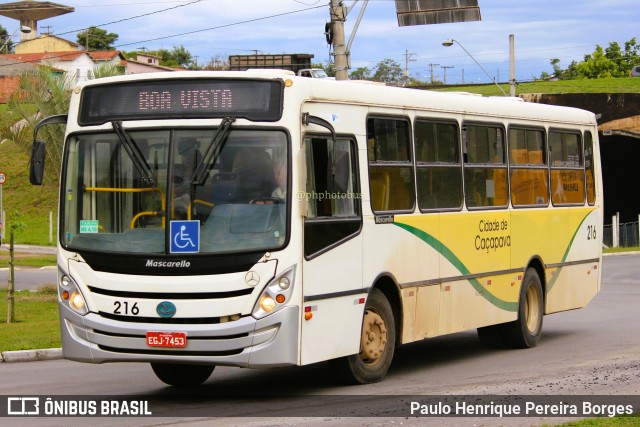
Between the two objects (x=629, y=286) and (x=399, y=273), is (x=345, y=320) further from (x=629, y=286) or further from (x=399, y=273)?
(x=629, y=286)

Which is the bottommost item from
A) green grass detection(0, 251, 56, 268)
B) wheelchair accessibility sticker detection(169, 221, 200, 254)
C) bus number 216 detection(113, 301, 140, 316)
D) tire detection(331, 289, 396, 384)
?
green grass detection(0, 251, 56, 268)

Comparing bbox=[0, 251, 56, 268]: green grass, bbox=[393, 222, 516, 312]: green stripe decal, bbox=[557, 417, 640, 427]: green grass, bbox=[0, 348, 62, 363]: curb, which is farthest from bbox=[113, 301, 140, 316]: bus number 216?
bbox=[0, 251, 56, 268]: green grass

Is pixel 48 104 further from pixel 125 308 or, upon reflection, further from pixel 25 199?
pixel 25 199

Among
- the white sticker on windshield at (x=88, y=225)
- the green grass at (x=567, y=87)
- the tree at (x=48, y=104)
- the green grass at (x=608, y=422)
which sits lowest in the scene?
the green grass at (x=608, y=422)

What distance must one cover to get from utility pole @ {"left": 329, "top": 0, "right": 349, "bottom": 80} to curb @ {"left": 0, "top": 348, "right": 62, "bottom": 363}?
879 centimetres

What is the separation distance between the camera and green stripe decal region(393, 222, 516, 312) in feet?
42.2

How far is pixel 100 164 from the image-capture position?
1088 centimetres

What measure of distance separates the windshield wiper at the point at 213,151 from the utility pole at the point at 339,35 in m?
11.7

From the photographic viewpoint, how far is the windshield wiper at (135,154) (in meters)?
10.5

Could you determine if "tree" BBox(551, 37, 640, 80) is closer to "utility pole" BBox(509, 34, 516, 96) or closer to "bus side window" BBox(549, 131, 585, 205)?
"utility pole" BBox(509, 34, 516, 96)

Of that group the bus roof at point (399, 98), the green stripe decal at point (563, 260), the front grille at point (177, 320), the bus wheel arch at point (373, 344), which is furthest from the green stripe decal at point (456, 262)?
the front grille at point (177, 320)

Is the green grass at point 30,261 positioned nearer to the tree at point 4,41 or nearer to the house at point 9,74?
the house at point 9,74

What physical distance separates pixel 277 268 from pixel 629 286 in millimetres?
20377

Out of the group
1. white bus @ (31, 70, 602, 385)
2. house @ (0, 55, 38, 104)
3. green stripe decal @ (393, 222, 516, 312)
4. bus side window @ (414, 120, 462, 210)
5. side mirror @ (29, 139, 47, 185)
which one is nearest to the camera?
white bus @ (31, 70, 602, 385)
